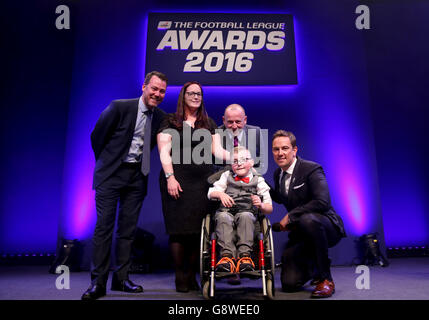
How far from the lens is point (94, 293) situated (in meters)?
2.12

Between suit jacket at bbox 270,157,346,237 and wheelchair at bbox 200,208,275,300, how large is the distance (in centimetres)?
33

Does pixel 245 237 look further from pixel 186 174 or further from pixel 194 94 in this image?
pixel 194 94

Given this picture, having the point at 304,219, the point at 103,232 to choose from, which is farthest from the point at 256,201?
the point at 103,232

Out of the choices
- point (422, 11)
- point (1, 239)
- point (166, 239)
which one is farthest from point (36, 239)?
point (422, 11)

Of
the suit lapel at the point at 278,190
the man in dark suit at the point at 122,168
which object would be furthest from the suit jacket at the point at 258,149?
the man in dark suit at the point at 122,168

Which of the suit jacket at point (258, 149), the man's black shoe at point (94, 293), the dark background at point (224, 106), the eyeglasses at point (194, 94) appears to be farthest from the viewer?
the dark background at point (224, 106)

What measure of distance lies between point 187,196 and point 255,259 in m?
0.72

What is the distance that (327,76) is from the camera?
426 centimetres

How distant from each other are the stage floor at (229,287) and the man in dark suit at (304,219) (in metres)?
0.16

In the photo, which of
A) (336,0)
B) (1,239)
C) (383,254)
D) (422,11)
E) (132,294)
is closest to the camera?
(132,294)

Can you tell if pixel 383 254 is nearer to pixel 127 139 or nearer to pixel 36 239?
pixel 127 139

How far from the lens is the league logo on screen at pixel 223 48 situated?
421 centimetres

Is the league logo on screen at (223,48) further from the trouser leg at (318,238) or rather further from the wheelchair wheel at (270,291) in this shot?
the wheelchair wheel at (270,291)
